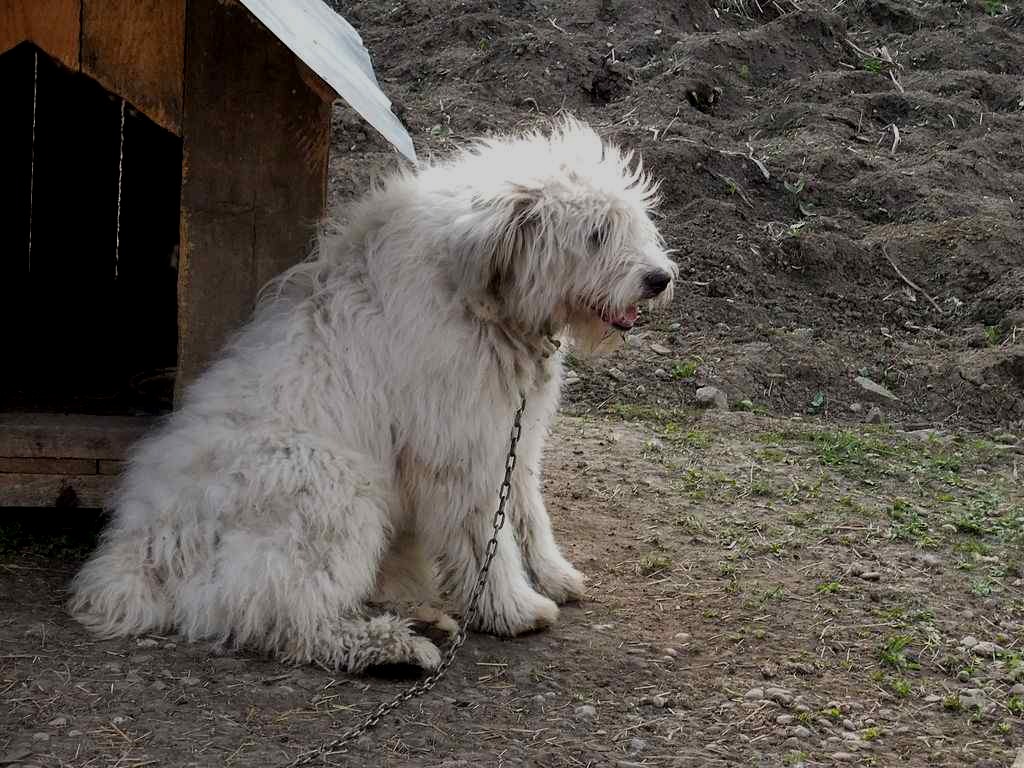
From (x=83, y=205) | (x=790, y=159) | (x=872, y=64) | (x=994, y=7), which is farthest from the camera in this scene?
(x=994, y=7)

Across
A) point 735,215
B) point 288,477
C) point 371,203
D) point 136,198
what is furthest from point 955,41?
point 288,477

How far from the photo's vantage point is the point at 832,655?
15.5 feet

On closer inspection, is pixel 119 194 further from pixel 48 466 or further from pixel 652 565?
pixel 652 565

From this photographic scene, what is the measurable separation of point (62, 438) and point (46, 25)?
156cm

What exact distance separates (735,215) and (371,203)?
5.10 metres

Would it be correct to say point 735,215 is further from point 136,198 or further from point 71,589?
point 71,589

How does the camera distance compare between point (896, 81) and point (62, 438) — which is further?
point (896, 81)

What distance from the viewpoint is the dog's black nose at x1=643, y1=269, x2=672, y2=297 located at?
445 centimetres

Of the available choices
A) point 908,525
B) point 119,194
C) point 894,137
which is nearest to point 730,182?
point 894,137

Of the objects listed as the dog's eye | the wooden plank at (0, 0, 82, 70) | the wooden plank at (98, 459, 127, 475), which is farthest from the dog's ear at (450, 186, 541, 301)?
the wooden plank at (98, 459, 127, 475)

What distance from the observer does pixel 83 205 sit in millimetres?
7332

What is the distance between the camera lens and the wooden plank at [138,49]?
4.68 m

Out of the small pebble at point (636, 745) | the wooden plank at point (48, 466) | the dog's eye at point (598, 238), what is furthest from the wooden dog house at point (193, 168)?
the small pebble at point (636, 745)

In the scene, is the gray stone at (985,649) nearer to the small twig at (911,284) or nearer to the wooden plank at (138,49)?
the wooden plank at (138,49)
